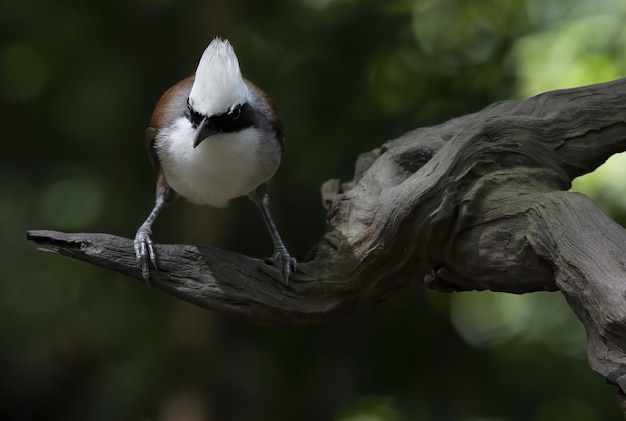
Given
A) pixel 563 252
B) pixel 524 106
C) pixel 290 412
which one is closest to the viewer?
pixel 563 252

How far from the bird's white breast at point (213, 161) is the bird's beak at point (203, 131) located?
80 millimetres

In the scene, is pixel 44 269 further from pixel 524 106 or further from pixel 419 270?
pixel 524 106

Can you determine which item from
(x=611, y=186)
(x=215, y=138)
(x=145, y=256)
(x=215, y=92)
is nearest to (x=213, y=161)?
(x=215, y=138)

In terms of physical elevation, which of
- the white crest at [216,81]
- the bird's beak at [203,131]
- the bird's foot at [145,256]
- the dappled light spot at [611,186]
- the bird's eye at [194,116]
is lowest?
the dappled light spot at [611,186]

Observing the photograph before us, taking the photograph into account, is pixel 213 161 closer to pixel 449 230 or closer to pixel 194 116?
pixel 194 116

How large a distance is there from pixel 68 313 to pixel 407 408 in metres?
1.85

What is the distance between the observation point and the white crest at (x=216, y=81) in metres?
2.26

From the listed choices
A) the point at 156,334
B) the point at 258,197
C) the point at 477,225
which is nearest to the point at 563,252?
the point at 477,225

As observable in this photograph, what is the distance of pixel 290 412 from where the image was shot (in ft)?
12.9

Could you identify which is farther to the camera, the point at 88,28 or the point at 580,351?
the point at 88,28

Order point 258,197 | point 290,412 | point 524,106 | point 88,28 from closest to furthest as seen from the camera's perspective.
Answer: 1. point 524,106
2. point 258,197
3. point 290,412
4. point 88,28

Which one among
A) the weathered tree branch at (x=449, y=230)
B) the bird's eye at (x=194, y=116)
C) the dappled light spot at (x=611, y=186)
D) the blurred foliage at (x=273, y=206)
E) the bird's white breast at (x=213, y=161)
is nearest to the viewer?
the weathered tree branch at (x=449, y=230)

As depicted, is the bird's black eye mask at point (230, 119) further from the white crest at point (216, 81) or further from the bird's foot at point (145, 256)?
the bird's foot at point (145, 256)

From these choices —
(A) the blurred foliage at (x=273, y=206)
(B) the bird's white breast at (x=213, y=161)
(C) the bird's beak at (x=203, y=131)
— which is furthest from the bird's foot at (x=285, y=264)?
(A) the blurred foliage at (x=273, y=206)
